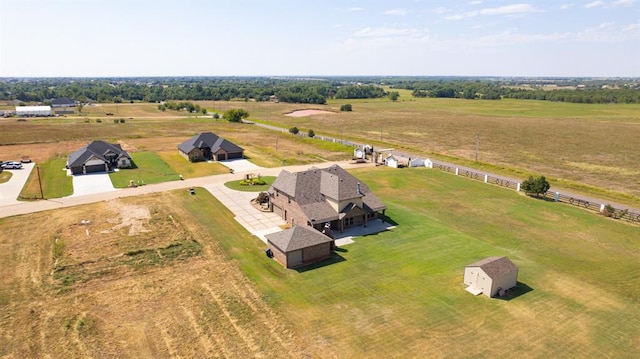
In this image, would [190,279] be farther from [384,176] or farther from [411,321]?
[384,176]

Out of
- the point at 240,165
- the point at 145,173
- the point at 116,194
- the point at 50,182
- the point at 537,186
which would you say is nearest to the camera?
the point at 537,186

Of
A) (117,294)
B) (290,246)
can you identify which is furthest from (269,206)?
(117,294)

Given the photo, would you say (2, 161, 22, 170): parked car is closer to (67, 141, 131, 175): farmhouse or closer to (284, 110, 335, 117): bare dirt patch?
(67, 141, 131, 175): farmhouse

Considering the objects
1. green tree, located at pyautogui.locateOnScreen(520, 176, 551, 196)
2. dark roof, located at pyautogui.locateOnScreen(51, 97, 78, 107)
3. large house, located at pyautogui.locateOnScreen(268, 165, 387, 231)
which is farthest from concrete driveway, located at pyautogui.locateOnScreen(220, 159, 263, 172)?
dark roof, located at pyautogui.locateOnScreen(51, 97, 78, 107)

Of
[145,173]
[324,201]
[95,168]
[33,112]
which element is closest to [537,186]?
[324,201]

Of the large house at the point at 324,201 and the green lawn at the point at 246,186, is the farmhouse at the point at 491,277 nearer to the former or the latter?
the large house at the point at 324,201

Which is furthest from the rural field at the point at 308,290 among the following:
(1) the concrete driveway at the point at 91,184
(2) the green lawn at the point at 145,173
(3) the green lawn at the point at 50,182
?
(2) the green lawn at the point at 145,173

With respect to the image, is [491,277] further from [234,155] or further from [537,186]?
[234,155]
